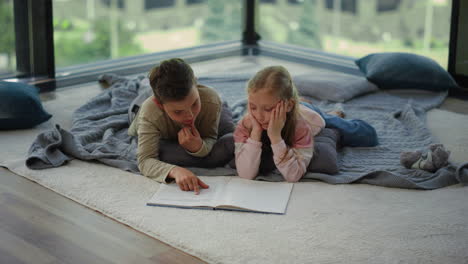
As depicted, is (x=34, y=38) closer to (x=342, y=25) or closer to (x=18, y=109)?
(x=18, y=109)

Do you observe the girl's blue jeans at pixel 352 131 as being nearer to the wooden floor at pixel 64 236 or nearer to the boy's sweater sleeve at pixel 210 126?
the boy's sweater sleeve at pixel 210 126

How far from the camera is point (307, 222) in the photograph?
2463 mm

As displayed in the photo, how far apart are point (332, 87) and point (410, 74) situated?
22.4 inches

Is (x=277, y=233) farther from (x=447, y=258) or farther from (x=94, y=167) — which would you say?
(x=94, y=167)

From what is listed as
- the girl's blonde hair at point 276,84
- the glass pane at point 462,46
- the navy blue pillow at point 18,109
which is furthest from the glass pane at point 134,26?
the girl's blonde hair at point 276,84

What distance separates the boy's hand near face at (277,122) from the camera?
2.70m

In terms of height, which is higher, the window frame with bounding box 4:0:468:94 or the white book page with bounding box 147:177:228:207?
the window frame with bounding box 4:0:468:94

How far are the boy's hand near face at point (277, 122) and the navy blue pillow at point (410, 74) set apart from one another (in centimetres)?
180

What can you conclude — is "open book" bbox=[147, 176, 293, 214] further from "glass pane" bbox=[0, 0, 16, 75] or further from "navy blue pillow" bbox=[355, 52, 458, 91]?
"glass pane" bbox=[0, 0, 16, 75]

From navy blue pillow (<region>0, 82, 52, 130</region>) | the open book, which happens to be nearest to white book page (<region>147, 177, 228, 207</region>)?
the open book

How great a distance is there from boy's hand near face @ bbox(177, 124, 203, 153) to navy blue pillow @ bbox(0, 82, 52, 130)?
1075mm

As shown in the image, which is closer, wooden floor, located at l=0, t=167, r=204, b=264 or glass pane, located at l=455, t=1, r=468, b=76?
wooden floor, located at l=0, t=167, r=204, b=264

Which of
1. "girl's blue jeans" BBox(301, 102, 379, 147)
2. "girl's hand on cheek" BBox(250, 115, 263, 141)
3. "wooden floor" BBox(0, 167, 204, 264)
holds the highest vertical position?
"girl's hand on cheek" BBox(250, 115, 263, 141)

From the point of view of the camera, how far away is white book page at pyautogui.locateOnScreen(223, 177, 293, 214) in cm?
256
